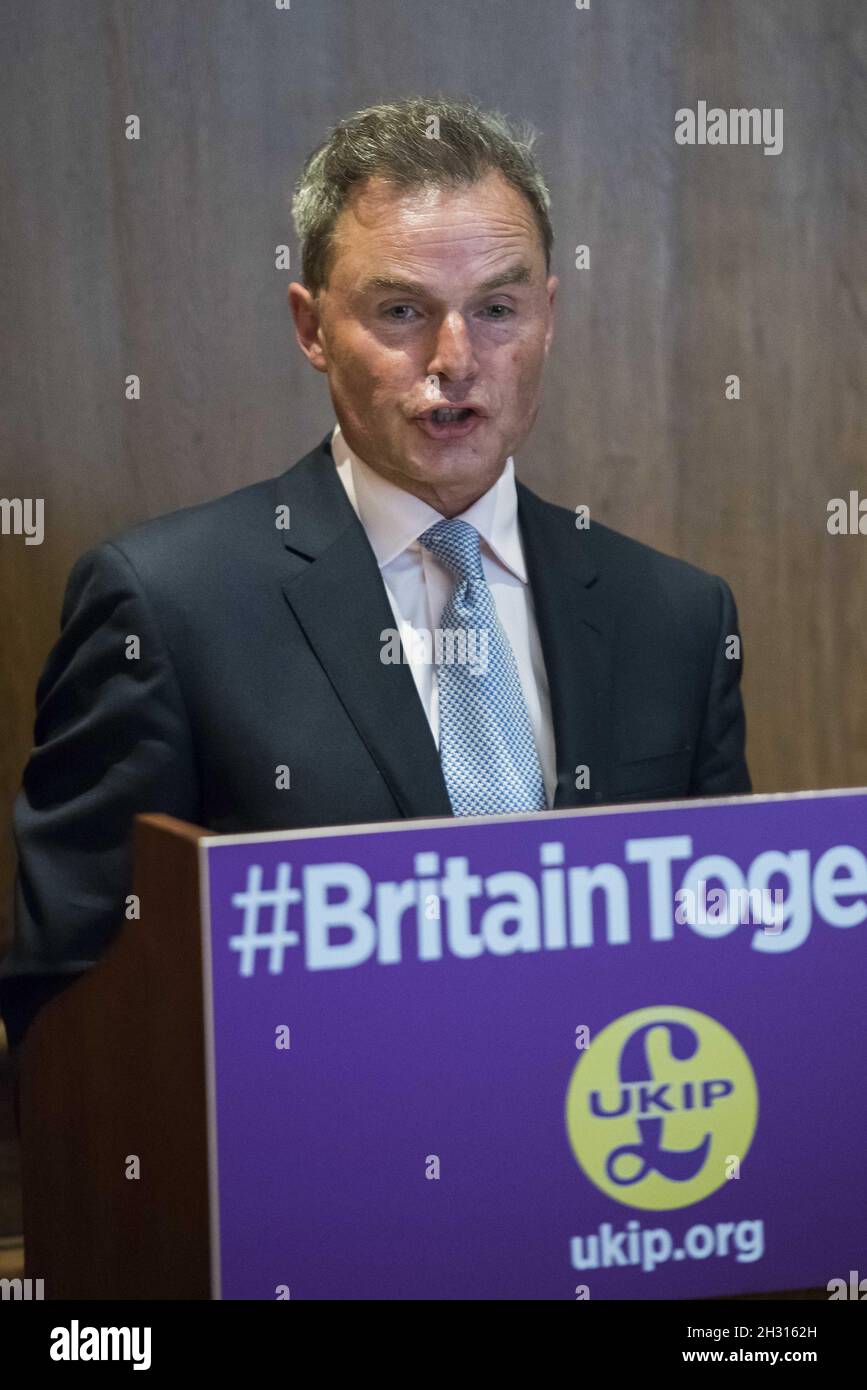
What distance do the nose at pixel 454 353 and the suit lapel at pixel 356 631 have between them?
0.18m

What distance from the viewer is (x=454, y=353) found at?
5.32ft

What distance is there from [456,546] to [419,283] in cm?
25

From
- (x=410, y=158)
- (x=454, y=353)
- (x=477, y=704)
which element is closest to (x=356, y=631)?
(x=477, y=704)

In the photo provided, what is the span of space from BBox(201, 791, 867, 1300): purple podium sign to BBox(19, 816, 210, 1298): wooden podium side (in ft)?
0.13

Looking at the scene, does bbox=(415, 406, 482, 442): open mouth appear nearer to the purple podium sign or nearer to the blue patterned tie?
the blue patterned tie

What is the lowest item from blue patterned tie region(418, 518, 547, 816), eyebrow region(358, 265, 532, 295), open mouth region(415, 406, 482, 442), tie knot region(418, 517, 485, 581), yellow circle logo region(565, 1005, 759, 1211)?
yellow circle logo region(565, 1005, 759, 1211)

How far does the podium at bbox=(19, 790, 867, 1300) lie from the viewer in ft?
3.67

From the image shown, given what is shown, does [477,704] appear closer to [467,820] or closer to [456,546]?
[456,546]

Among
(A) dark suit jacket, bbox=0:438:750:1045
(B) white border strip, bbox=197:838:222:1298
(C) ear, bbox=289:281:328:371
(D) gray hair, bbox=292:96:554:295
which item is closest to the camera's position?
(B) white border strip, bbox=197:838:222:1298

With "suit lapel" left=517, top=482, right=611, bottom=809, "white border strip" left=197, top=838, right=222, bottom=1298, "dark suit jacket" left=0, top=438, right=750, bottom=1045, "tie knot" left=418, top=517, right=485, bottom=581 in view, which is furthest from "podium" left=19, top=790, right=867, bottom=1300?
"tie knot" left=418, top=517, right=485, bottom=581

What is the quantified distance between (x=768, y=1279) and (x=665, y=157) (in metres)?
1.87

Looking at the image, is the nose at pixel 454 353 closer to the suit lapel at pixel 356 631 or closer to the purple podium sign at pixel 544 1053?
the suit lapel at pixel 356 631

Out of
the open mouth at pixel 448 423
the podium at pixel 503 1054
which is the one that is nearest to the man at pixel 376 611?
the open mouth at pixel 448 423

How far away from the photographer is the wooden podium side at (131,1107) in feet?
3.74
